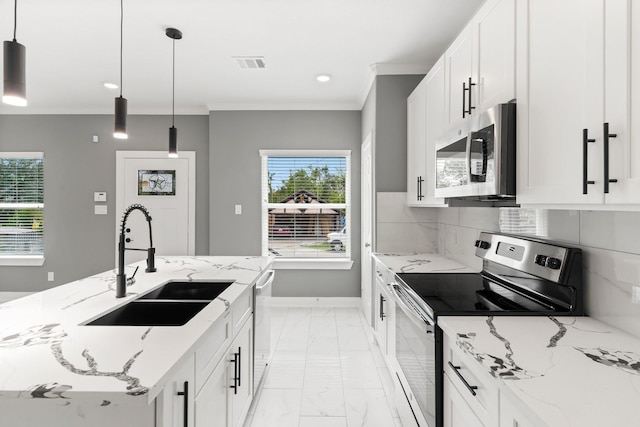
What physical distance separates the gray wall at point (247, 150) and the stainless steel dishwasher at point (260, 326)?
187 centimetres

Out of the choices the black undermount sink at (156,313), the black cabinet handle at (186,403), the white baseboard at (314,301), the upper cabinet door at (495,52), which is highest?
the upper cabinet door at (495,52)

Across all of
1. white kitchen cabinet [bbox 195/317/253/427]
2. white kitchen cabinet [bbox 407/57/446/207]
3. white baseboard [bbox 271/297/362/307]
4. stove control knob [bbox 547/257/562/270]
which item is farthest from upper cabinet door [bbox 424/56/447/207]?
white baseboard [bbox 271/297/362/307]

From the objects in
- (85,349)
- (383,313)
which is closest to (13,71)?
(85,349)

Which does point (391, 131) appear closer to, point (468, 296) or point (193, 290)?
point (468, 296)

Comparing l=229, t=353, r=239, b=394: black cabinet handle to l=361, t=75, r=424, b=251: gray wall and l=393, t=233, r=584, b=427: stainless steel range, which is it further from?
l=361, t=75, r=424, b=251: gray wall

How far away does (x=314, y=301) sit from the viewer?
438 centimetres

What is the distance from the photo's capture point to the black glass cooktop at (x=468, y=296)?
141 cm

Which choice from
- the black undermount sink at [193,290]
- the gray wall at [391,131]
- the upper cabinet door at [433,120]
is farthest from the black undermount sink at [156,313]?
the gray wall at [391,131]

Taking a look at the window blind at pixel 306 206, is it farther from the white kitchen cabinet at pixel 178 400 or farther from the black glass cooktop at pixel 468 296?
the white kitchen cabinet at pixel 178 400

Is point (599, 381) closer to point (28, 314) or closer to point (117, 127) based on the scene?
point (28, 314)

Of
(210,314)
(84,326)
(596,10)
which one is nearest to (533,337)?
(596,10)

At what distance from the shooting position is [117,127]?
2.09 meters

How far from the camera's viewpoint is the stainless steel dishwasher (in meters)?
2.17

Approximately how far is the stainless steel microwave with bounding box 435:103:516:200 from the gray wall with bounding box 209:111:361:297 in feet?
8.06
